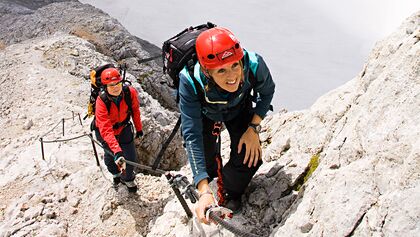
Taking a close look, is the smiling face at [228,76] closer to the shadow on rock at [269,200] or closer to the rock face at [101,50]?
the shadow on rock at [269,200]

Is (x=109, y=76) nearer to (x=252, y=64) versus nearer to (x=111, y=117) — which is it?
(x=111, y=117)

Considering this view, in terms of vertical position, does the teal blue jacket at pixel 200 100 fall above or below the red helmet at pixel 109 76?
above

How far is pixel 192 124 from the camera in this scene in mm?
4465

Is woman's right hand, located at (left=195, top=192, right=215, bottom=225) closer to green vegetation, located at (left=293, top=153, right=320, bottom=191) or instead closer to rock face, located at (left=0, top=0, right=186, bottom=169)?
green vegetation, located at (left=293, top=153, right=320, bottom=191)

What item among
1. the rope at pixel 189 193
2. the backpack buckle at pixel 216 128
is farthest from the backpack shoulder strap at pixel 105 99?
the backpack buckle at pixel 216 128

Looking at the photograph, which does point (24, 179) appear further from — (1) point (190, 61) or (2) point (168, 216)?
(1) point (190, 61)


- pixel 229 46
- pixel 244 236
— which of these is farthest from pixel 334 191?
pixel 229 46

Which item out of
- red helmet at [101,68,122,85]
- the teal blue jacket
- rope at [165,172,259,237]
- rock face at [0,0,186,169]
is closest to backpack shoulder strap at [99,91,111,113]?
red helmet at [101,68,122,85]

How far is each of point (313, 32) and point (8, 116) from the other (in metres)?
143

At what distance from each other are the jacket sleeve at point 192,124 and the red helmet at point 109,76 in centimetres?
331

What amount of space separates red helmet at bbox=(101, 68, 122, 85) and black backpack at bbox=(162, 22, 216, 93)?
6.85 ft

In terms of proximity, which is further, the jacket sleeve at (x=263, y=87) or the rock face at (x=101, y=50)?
the rock face at (x=101, y=50)

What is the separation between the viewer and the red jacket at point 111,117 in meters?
7.26

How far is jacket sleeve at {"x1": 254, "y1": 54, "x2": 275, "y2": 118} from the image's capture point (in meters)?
4.61
